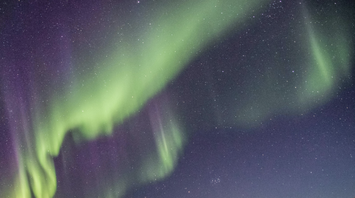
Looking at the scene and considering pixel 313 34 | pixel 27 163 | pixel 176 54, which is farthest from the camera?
pixel 27 163

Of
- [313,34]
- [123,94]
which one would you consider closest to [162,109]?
[123,94]

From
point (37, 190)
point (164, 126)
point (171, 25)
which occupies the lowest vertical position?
point (37, 190)

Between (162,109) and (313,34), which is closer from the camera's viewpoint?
(313,34)

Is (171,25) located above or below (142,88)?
above

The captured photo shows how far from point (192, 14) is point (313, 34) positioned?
528mm

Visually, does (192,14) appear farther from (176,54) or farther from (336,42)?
(336,42)

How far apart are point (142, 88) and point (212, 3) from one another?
0.51 meters

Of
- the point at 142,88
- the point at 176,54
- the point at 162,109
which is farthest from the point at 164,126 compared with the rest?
the point at 176,54

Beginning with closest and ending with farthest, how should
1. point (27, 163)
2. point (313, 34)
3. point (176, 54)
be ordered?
point (313, 34) < point (176, 54) < point (27, 163)

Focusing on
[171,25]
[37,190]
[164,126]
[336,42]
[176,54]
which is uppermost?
[171,25]

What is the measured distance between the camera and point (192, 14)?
3.51 feet

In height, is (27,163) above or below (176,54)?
below

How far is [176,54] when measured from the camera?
1.09 metres

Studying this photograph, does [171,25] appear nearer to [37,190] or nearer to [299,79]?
[299,79]
